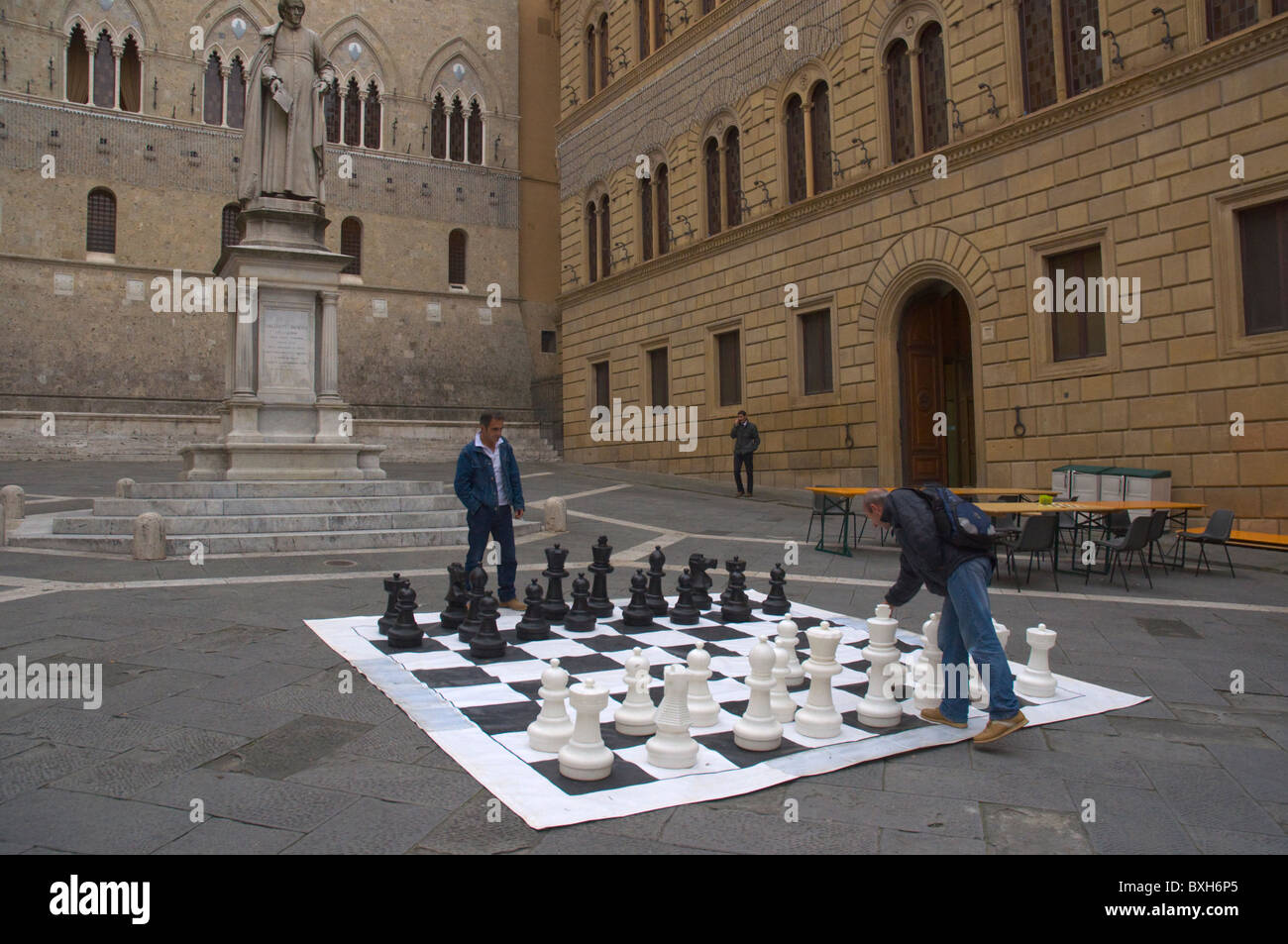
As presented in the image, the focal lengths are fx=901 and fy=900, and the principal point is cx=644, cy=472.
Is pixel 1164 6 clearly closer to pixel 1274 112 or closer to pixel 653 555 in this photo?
pixel 1274 112

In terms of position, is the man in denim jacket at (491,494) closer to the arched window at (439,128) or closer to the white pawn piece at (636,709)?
the white pawn piece at (636,709)

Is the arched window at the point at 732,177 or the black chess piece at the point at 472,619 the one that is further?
the arched window at the point at 732,177

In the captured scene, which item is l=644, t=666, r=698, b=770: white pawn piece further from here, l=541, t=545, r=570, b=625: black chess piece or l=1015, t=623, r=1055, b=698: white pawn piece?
l=541, t=545, r=570, b=625: black chess piece

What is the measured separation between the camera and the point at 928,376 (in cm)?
1733

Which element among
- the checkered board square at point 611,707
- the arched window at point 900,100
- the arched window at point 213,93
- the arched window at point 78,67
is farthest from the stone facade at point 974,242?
the arched window at point 78,67

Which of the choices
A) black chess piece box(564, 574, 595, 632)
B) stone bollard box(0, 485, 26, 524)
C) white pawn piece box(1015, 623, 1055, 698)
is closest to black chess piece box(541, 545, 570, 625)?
black chess piece box(564, 574, 595, 632)

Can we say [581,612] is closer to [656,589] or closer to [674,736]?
[656,589]

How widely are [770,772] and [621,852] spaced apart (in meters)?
0.90

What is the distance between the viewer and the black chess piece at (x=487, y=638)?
207 inches

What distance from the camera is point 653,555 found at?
721 centimetres

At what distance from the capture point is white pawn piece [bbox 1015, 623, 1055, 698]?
4.62m

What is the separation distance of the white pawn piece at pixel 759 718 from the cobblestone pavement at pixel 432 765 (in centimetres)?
30

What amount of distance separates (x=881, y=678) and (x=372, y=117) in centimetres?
3131

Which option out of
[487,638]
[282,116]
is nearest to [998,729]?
[487,638]
